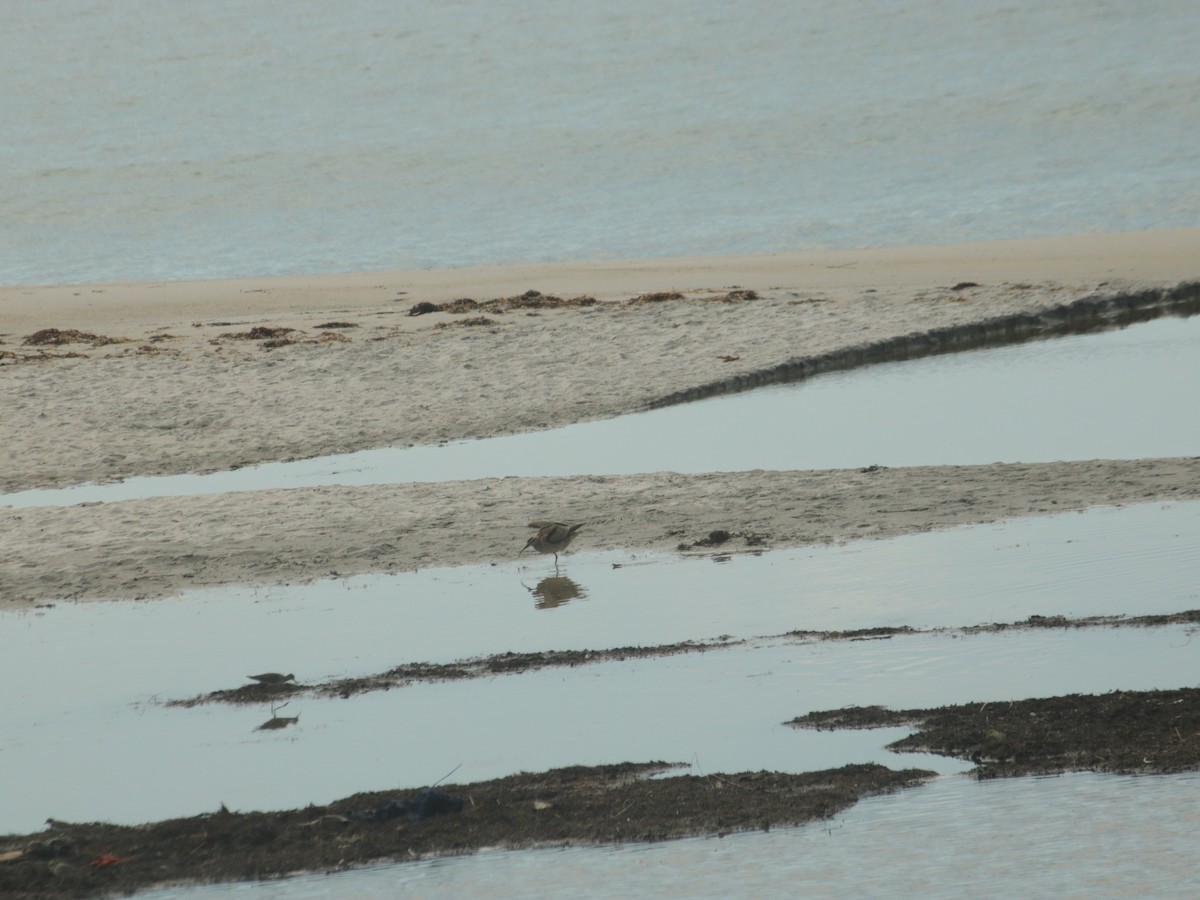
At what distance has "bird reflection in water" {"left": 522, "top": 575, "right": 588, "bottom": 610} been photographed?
7.06 metres

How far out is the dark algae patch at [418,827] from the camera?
4367mm

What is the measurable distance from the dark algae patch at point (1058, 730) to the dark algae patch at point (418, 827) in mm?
257

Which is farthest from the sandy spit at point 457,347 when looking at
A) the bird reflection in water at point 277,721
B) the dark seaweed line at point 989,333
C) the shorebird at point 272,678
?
the bird reflection in water at point 277,721

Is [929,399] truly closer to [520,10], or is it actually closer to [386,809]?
[386,809]

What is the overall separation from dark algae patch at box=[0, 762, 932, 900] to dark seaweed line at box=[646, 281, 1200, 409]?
710 cm

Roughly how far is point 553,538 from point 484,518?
113 centimetres

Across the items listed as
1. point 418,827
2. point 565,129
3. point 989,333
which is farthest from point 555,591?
point 565,129

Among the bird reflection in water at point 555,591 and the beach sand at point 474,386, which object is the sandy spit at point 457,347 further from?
the bird reflection in water at point 555,591

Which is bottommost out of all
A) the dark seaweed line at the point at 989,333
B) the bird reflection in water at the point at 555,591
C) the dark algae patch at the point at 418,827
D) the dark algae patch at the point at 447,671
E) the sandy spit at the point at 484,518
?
the dark algae patch at the point at 418,827

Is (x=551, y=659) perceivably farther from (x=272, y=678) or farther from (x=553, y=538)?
(x=553, y=538)

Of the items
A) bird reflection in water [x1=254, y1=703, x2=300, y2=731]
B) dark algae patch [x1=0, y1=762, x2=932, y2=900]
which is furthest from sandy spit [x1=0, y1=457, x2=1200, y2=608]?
dark algae patch [x1=0, y1=762, x2=932, y2=900]

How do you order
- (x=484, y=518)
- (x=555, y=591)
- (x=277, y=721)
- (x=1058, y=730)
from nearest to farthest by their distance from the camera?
(x=1058, y=730)
(x=277, y=721)
(x=555, y=591)
(x=484, y=518)

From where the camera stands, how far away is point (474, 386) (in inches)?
487

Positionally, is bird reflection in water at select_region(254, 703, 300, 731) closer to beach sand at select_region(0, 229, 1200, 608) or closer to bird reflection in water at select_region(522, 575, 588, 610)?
bird reflection in water at select_region(522, 575, 588, 610)
